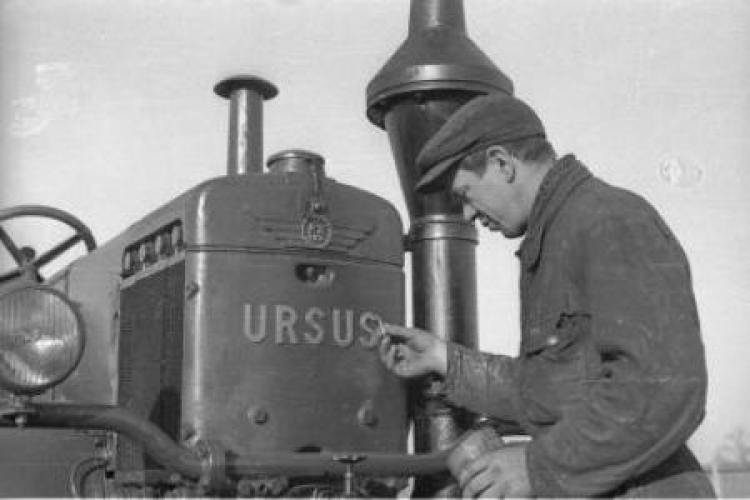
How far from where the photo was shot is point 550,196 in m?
1.78

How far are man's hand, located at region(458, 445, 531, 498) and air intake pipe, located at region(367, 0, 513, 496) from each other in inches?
40.4

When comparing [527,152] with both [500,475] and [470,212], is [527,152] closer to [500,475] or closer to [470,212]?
[470,212]

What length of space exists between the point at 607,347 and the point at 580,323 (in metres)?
0.15

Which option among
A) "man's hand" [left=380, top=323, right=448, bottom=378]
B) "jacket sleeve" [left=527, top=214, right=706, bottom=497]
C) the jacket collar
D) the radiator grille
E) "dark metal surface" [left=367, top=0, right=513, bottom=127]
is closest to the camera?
"jacket sleeve" [left=527, top=214, right=706, bottom=497]

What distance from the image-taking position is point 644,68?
359cm

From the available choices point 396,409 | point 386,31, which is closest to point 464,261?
point 396,409

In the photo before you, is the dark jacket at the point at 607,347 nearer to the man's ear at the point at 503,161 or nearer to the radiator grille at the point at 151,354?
the man's ear at the point at 503,161

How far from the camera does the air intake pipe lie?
117 inches

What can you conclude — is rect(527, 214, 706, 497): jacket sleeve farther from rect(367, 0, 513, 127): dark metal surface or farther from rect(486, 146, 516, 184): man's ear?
rect(367, 0, 513, 127): dark metal surface

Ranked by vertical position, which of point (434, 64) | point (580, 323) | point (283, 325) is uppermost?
point (434, 64)

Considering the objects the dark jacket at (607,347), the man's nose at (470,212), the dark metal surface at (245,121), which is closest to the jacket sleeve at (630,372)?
the dark jacket at (607,347)

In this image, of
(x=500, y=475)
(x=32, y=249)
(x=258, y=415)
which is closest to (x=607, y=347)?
(x=500, y=475)

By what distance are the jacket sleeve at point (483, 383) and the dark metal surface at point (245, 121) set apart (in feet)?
4.34

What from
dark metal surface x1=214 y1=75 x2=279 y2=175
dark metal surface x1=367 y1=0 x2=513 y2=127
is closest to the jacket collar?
dark metal surface x1=367 y1=0 x2=513 y2=127
